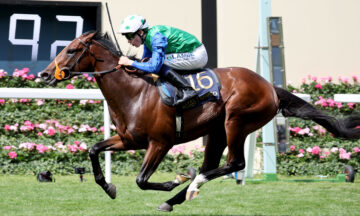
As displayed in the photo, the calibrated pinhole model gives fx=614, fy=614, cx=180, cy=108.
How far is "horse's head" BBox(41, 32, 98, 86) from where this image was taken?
477cm

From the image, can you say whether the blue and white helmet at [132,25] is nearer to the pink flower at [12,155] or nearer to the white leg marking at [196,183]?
the white leg marking at [196,183]

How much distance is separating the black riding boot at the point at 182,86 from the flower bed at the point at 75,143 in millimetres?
3336

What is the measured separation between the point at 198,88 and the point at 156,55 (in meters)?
0.46

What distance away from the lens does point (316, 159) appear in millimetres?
8523

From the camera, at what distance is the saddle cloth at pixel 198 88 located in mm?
4750

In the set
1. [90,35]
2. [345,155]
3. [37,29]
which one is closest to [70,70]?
[90,35]

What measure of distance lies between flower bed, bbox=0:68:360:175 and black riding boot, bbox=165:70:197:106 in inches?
131

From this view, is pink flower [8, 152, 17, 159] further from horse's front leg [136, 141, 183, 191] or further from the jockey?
horse's front leg [136, 141, 183, 191]

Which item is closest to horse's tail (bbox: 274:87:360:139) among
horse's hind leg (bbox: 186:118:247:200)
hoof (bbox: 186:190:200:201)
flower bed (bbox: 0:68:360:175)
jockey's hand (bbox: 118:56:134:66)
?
horse's hind leg (bbox: 186:118:247:200)

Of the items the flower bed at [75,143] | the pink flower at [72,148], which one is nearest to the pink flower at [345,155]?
the flower bed at [75,143]

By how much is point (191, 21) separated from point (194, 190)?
507cm

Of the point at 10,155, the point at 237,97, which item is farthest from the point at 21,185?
the point at 237,97

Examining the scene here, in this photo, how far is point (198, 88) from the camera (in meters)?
4.84

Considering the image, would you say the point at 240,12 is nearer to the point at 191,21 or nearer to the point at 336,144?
the point at 191,21
